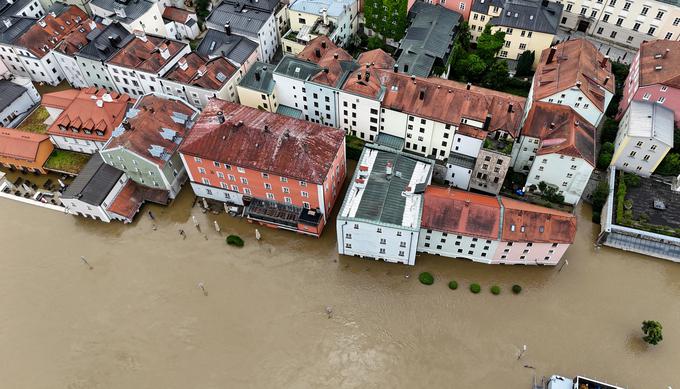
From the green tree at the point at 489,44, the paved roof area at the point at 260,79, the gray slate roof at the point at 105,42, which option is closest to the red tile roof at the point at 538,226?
the green tree at the point at 489,44

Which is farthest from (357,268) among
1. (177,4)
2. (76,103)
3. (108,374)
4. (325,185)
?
(177,4)

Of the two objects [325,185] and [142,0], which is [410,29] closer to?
[325,185]

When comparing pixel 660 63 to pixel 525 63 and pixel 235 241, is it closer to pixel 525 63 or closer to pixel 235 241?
pixel 525 63

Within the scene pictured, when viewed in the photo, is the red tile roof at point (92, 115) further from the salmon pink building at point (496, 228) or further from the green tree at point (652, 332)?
the green tree at point (652, 332)

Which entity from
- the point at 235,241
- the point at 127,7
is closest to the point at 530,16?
the point at 235,241

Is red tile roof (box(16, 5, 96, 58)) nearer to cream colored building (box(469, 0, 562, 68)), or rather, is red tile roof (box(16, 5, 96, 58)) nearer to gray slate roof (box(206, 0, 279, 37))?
gray slate roof (box(206, 0, 279, 37))
